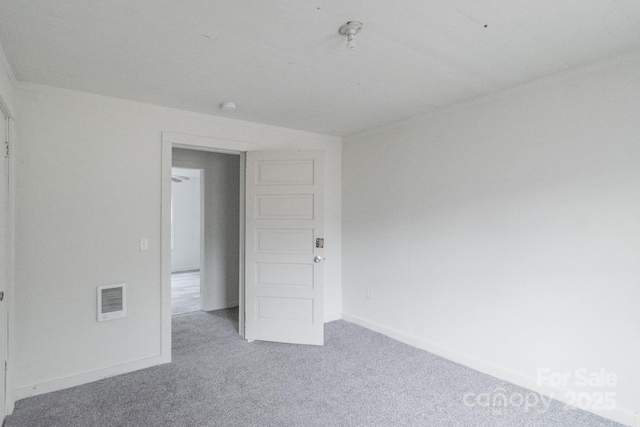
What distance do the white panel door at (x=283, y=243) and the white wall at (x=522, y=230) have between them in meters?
0.82

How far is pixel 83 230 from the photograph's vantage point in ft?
9.21

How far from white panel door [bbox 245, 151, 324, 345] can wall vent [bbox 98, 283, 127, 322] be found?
1.22m

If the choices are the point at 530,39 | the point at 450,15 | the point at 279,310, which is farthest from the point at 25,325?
the point at 530,39

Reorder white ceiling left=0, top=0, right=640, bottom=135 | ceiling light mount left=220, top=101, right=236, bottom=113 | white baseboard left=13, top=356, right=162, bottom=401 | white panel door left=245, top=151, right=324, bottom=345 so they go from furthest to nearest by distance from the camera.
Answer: white panel door left=245, top=151, right=324, bottom=345 → ceiling light mount left=220, top=101, right=236, bottom=113 → white baseboard left=13, top=356, right=162, bottom=401 → white ceiling left=0, top=0, right=640, bottom=135

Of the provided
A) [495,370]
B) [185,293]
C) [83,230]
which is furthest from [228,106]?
[185,293]

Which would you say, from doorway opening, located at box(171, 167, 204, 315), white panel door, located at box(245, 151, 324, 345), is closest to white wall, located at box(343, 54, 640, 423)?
white panel door, located at box(245, 151, 324, 345)

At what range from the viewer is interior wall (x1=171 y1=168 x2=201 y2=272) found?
853 centimetres

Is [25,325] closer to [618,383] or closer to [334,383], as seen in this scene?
[334,383]

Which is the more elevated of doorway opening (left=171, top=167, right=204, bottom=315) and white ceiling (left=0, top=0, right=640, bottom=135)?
white ceiling (left=0, top=0, right=640, bottom=135)

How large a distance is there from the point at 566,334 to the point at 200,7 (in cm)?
316

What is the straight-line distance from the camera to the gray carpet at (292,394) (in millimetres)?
2266

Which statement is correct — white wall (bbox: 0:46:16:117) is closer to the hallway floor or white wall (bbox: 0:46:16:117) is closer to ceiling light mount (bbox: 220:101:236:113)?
ceiling light mount (bbox: 220:101:236:113)

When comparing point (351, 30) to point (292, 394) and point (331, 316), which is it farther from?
point (331, 316)

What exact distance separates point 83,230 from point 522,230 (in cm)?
359
